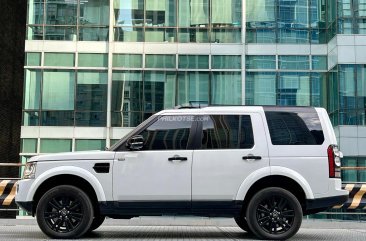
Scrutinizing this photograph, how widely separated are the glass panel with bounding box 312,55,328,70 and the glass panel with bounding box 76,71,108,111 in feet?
32.8

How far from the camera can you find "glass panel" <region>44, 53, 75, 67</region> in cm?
2848

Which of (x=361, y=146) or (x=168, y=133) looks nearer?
(x=168, y=133)

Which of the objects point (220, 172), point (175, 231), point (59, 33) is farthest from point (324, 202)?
point (59, 33)

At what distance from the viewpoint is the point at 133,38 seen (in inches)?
1120

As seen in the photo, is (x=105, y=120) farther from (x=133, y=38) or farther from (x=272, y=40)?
(x=272, y=40)

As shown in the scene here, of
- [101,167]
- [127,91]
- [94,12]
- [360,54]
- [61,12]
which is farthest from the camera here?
[94,12]

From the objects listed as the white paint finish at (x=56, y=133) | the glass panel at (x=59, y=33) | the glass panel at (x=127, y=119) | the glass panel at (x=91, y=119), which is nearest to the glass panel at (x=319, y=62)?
the glass panel at (x=127, y=119)

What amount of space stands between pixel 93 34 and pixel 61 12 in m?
1.90

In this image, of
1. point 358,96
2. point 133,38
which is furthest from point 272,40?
point 133,38

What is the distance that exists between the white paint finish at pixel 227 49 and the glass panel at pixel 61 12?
6895 millimetres

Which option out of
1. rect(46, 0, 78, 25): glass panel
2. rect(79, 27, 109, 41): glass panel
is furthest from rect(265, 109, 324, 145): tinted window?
rect(46, 0, 78, 25): glass panel

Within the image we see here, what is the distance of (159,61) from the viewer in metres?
28.3

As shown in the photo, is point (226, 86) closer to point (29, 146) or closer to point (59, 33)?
Result: point (59, 33)

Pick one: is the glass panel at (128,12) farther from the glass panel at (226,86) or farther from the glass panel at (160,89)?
the glass panel at (226,86)
